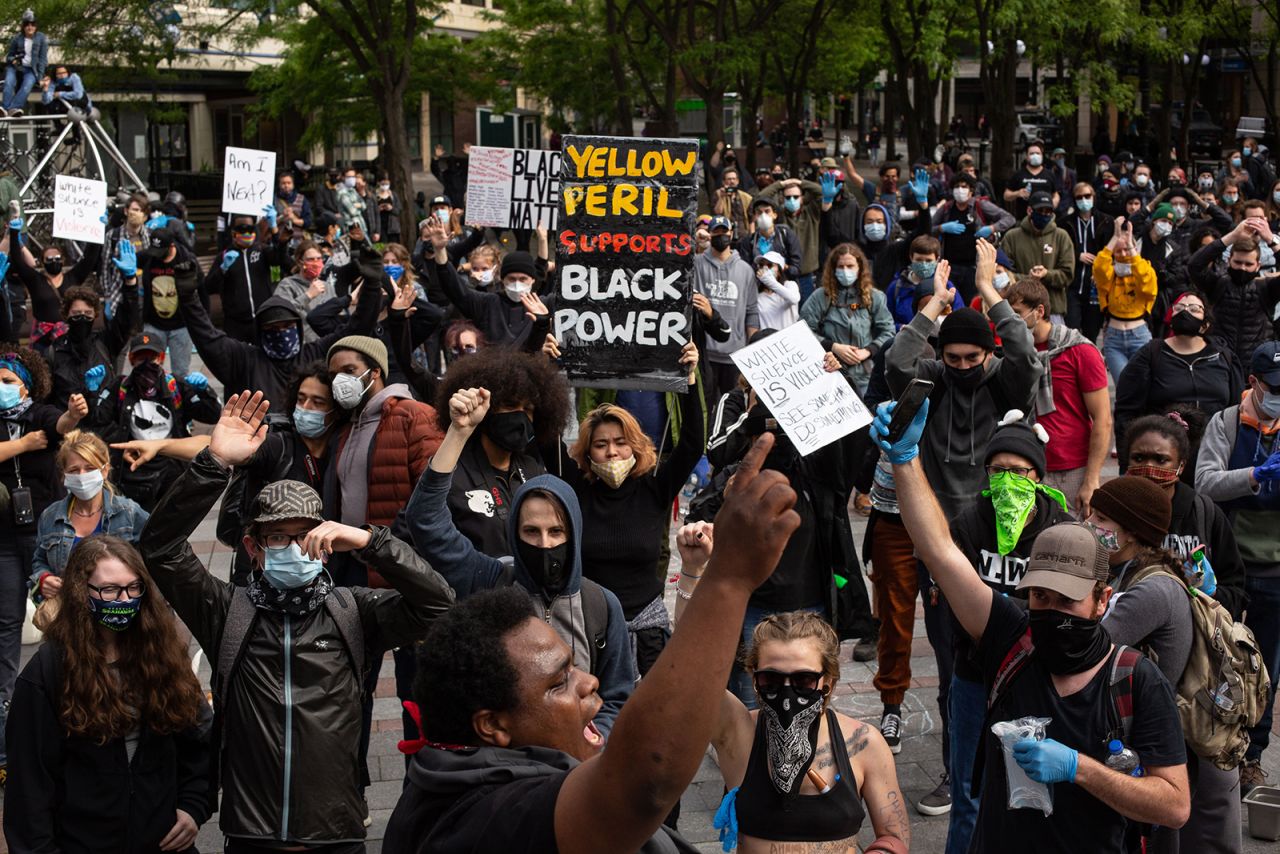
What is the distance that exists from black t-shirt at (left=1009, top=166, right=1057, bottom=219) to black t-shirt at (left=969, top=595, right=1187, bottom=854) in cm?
1248

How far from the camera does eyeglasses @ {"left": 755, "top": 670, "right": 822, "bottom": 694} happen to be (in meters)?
4.38

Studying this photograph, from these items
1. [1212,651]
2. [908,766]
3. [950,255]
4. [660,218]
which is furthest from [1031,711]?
[950,255]

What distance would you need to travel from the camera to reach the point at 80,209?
1359 cm

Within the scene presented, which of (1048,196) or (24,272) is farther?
(1048,196)

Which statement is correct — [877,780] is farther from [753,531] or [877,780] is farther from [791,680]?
[753,531]

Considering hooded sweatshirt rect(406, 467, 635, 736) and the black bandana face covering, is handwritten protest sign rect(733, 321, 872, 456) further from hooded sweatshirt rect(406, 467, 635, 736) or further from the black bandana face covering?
the black bandana face covering

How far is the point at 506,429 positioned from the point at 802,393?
124 cm

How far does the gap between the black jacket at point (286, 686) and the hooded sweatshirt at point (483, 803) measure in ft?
6.07

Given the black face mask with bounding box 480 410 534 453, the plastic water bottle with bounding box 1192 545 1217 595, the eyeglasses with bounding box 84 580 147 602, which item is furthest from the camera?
the black face mask with bounding box 480 410 534 453

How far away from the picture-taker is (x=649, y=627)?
Result: 591 cm

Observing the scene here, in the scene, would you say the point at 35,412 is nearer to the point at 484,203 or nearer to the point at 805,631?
the point at 805,631

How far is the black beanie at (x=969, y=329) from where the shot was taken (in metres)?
6.72

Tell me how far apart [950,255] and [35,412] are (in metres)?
8.79

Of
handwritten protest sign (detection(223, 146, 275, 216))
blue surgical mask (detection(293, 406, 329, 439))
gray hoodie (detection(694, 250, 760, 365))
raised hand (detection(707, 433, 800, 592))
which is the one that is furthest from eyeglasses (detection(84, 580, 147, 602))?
handwritten protest sign (detection(223, 146, 275, 216))
